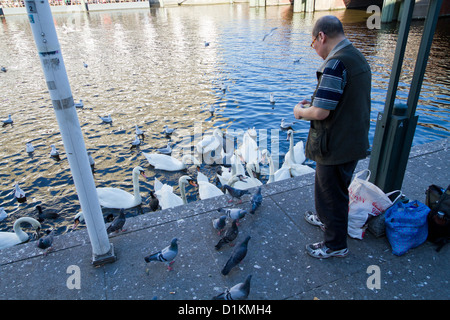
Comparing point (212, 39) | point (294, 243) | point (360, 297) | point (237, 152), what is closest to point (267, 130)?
point (237, 152)

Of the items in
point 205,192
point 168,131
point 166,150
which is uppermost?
point 205,192

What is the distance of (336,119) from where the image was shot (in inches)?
111

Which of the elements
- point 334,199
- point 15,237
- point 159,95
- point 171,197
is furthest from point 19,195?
point 159,95

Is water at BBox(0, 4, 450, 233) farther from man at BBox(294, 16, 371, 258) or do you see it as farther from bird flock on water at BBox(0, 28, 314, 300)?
man at BBox(294, 16, 371, 258)

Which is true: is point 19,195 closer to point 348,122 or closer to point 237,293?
point 237,293

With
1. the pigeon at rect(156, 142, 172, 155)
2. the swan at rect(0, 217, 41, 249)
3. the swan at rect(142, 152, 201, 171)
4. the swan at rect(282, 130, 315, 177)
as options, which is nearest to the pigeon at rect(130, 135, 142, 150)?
the pigeon at rect(156, 142, 172, 155)

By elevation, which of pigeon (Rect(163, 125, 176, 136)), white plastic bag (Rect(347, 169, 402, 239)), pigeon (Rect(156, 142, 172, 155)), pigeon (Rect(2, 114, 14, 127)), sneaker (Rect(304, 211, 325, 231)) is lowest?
pigeon (Rect(156, 142, 172, 155))

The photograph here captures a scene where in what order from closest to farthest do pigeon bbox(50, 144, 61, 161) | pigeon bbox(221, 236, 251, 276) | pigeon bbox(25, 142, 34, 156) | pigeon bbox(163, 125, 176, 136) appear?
1. pigeon bbox(221, 236, 251, 276)
2. pigeon bbox(50, 144, 61, 161)
3. pigeon bbox(25, 142, 34, 156)
4. pigeon bbox(163, 125, 176, 136)

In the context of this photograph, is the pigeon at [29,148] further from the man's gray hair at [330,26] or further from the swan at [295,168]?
the man's gray hair at [330,26]

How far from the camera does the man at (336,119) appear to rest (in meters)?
2.65

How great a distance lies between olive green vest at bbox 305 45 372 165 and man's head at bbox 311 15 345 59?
0.44ft

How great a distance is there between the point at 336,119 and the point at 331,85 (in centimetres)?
33

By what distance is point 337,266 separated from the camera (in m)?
3.26

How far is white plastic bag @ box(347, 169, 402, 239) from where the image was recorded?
3459 millimetres
